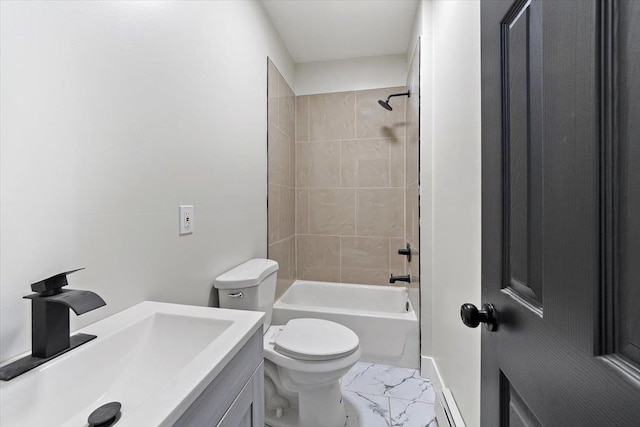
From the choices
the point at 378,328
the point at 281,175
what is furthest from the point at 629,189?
the point at 281,175

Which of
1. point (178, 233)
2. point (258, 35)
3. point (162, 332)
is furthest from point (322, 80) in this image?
point (162, 332)

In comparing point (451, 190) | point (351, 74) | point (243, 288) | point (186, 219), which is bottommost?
point (243, 288)

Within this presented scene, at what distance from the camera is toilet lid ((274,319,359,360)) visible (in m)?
1.34

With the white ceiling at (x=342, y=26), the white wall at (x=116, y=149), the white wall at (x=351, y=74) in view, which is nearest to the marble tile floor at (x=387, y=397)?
the white wall at (x=116, y=149)

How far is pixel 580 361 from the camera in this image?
1.21ft

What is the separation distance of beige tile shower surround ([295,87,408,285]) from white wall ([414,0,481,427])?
68 centimetres

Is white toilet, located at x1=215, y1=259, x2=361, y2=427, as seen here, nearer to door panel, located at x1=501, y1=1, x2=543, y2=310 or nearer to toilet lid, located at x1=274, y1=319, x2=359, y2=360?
toilet lid, located at x1=274, y1=319, x2=359, y2=360

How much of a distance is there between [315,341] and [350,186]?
61.2 inches

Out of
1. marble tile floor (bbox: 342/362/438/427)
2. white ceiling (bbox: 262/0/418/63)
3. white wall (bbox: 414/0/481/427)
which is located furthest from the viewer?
white ceiling (bbox: 262/0/418/63)

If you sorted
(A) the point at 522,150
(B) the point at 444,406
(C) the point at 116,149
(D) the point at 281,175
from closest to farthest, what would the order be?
(A) the point at 522,150 → (C) the point at 116,149 → (B) the point at 444,406 → (D) the point at 281,175

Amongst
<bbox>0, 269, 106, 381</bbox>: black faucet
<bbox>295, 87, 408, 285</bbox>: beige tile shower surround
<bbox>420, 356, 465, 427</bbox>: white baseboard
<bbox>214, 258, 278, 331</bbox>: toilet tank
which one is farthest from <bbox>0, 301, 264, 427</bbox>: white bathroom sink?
<bbox>295, 87, 408, 285</bbox>: beige tile shower surround

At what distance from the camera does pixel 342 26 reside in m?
2.18

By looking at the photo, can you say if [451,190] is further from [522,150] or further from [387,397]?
[387,397]

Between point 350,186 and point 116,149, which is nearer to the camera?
point 116,149
